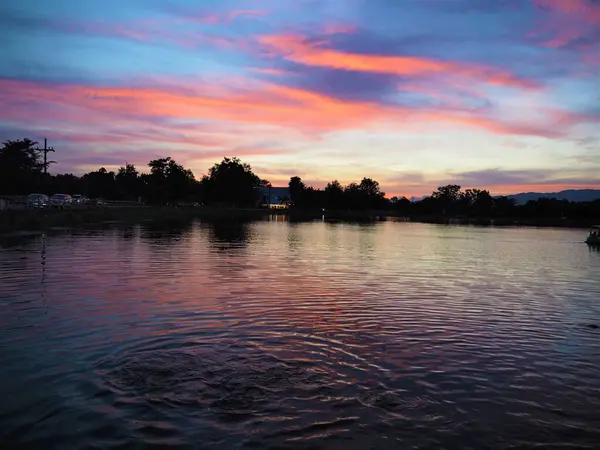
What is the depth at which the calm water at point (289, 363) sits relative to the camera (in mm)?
7898

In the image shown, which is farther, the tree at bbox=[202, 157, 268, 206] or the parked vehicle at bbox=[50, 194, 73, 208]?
the tree at bbox=[202, 157, 268, 206]


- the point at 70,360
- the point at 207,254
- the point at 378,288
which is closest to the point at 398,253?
the point at 207,254

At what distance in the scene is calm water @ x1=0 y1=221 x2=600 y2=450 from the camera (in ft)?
25.9

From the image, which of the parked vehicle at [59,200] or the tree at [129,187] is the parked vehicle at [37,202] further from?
the tree at [129,187]

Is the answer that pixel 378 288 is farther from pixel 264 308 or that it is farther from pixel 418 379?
pixel 418 379

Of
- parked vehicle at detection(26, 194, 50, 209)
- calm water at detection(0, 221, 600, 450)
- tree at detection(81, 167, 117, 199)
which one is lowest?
calm water at detection(0, 221, 600, 450)

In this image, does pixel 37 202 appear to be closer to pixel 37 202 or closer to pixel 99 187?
pixel 37 202

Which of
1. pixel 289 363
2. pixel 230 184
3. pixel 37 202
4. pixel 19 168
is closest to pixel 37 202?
pixel 37 202

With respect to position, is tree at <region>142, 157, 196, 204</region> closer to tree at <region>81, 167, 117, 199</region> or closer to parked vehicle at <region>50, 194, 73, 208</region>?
tree at <region>81, 167, 117, 199</region>

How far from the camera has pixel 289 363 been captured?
11.1 m

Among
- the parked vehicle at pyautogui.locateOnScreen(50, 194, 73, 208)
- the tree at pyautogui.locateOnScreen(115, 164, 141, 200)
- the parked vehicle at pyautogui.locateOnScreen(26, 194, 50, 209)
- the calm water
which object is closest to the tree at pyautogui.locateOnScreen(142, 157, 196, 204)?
the tree at pyautogui.locateOnScreen(115, 164, 141, 200)

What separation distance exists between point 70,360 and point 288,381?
15.7 feet

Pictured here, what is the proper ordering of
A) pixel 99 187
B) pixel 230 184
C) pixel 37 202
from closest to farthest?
pixel 37 202
pixel 99 187
pixel 230 184

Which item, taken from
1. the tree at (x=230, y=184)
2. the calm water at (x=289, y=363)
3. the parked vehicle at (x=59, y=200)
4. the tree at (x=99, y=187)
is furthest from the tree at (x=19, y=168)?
the calm water at (x=289, y=363)
